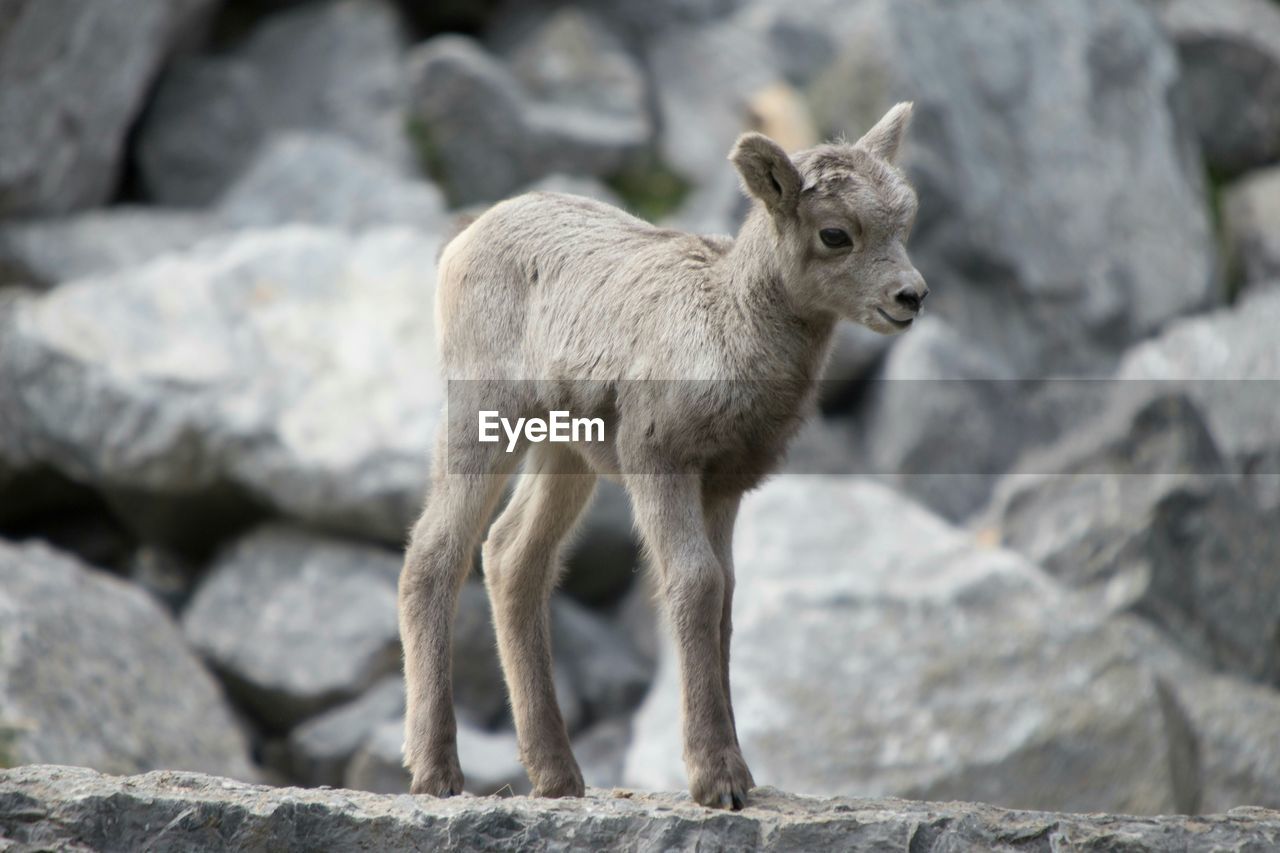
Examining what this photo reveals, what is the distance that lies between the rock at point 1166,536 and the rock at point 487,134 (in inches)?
323

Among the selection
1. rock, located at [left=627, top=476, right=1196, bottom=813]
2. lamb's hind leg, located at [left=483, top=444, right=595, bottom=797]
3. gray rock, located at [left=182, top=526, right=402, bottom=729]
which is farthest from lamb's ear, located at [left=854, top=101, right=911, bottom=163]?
gray rock, located at [left=182, top=526, right=402, bottom=729]

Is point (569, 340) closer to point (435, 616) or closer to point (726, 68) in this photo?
point (435, 616)

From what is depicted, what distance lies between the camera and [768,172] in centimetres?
775

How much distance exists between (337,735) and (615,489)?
405 cm

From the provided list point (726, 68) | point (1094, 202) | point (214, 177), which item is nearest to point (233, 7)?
point (214, 177)

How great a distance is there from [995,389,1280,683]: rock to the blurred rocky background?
4cm

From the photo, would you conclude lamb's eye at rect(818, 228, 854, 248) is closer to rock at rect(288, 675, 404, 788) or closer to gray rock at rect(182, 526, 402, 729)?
rock at rect(288, 675, 404, 788)

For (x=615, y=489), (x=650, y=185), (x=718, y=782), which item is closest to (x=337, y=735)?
(x=615, y=489)

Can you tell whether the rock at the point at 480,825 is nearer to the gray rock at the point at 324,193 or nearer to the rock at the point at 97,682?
the rock at the point at 97,682

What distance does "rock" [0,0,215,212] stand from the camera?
17531 millimetres

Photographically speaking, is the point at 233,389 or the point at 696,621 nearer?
the point at 696,621

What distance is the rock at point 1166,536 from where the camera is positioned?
15.5 m

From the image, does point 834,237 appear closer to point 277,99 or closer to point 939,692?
point 939,692

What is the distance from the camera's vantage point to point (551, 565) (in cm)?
870
